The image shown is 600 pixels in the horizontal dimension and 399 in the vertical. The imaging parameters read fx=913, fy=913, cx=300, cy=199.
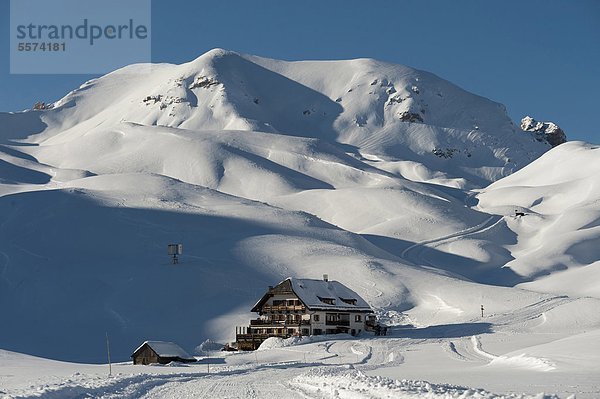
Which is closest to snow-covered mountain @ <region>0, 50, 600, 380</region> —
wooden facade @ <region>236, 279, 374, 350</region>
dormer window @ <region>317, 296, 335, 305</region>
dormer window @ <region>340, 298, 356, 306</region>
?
wooden facade @ <region>236, 279, 374, 350</region>

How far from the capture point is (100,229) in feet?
386

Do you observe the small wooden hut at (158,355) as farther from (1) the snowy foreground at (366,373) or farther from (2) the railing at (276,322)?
(2) the railing at (276,322)

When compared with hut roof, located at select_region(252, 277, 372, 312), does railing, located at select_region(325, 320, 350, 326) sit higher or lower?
lower

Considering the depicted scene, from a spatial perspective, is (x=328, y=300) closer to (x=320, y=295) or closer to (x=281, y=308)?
(x=320, y=295)

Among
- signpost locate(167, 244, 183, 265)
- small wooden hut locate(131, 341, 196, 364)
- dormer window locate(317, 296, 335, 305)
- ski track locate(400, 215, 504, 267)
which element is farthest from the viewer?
ski track locate(400, 215, 504, 267)

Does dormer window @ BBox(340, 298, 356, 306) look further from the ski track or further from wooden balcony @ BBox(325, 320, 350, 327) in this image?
the ski track

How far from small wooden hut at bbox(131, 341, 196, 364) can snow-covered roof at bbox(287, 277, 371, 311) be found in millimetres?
19928

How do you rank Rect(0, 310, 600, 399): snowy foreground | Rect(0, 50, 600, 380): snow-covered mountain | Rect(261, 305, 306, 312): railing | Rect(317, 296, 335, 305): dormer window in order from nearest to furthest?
Rect(0, 310, 600, 399): snowy foreground → Rect(261, 305, 306, 312): railing → Rect(317, 296, 335, 305): dormer window → Rect(0, 50, 600, 380): snow-covered mountain

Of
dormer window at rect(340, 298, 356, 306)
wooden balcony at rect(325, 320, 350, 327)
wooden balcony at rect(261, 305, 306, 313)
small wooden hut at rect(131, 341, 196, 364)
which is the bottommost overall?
small wooden hut at rect(131, 341, 196, 364)

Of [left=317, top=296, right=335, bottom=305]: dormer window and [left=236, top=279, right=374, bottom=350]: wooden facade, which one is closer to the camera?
[left=236, top=279, right=374, bottom=350]: wooden facade

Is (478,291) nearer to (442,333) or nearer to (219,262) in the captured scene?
(442,333)

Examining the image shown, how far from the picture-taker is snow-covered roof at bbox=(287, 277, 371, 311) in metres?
81.8

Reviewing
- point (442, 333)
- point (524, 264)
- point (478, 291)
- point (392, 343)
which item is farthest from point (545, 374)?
point (524, 264)

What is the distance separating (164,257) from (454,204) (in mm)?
89000
